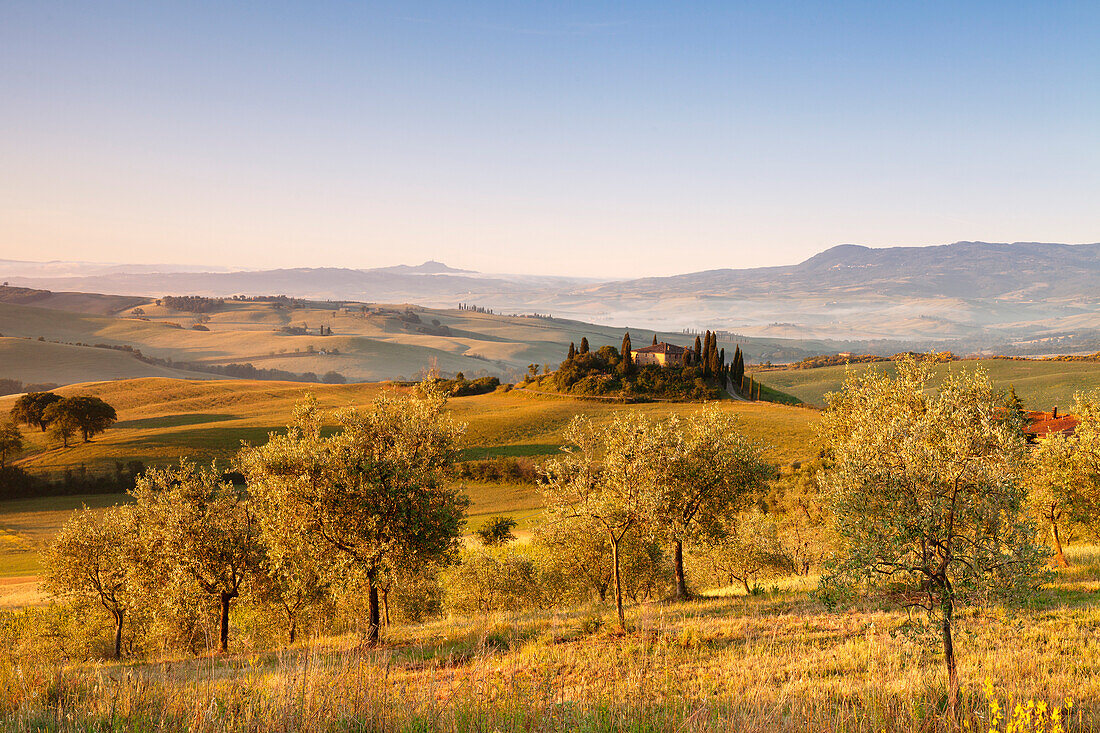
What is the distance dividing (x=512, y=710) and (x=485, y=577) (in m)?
37.1

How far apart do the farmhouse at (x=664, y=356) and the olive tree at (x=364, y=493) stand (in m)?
118

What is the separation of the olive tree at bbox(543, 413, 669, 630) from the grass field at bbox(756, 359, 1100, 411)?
136 m

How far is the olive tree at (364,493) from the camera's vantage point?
25422 mm

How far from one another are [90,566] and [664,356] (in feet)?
403

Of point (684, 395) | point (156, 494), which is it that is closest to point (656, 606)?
point (156, 494)

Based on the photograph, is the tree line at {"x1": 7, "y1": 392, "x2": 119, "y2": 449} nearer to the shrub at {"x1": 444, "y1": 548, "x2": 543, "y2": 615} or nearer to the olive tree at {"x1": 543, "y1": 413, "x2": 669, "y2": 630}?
the shrub at {"x1": 444, "y1": 548, "x2": 543, "y2": 615}

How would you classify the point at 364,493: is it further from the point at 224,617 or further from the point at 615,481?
the point at 224,617

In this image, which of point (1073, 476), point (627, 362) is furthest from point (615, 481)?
point (627, 362)

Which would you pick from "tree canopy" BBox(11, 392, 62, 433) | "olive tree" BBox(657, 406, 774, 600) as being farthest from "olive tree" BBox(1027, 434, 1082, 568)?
"tree canopy" BBox(11, 392, 62, 433)

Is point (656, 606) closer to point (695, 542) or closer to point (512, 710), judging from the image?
point (695, 542)

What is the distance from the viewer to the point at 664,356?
472 feet

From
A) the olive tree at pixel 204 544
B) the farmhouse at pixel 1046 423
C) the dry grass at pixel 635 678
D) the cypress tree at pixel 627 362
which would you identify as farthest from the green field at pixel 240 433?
the dry grass at pixel 635 678

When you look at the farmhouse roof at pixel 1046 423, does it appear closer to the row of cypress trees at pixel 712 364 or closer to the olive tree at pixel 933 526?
the row of cypress trees at pixel 712 364

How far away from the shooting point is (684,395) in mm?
124625
